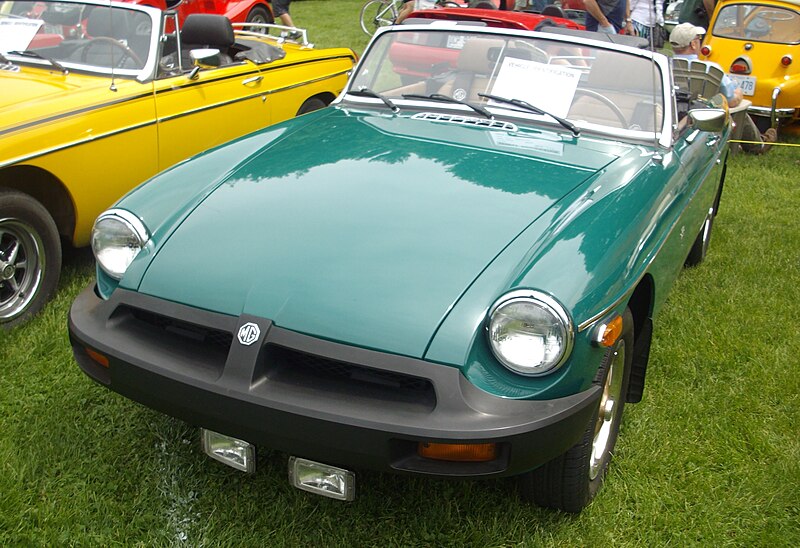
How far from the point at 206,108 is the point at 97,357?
106 inches

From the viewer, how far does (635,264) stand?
8.57 ft

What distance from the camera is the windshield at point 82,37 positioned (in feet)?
15.1

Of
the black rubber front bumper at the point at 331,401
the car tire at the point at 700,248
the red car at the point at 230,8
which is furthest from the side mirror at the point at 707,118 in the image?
the red car at the point at 230,8

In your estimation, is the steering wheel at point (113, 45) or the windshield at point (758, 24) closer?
the steering wheel at point (113, 45)

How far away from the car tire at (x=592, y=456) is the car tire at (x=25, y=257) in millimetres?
2615

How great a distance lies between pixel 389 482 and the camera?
2840 millimetres

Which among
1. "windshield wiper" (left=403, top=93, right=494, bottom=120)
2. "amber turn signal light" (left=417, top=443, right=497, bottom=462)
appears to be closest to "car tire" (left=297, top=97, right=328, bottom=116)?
"windshield wiper" (left=403, top=93, right=494, bottom=120)

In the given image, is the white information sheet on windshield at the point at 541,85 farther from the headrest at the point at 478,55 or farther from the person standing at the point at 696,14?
the person standing at the point at 696,14

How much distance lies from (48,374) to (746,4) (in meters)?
8.04

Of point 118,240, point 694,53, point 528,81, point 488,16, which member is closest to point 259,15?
point 488,16

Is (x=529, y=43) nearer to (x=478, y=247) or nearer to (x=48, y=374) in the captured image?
(x=478, y=247)

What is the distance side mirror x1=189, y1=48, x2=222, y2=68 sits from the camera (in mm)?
4680

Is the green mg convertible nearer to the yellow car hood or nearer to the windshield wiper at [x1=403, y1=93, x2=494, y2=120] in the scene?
the windshield wiper at [x1=403, y1=93, x2=494, y2=120]

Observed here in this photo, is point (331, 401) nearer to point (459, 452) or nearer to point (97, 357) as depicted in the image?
point (459, 452)
